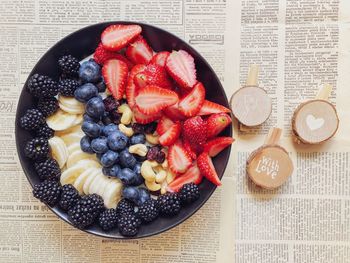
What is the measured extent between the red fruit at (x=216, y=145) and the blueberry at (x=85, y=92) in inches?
10.0

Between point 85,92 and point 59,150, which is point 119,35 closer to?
point 85,92

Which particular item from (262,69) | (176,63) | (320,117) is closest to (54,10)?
(176,63)

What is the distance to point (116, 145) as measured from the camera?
97 centimetres

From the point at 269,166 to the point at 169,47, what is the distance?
0.33 metres

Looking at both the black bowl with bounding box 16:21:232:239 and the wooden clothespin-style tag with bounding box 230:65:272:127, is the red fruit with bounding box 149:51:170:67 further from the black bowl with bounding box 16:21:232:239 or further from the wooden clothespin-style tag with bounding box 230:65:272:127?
the wooden clothespin-style tag with bounding box 230:65:272:127

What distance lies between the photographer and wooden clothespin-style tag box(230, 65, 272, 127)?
1032mm

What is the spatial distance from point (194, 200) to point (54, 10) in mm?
Result: 525

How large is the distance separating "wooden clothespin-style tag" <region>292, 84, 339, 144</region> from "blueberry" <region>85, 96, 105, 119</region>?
1.36ft

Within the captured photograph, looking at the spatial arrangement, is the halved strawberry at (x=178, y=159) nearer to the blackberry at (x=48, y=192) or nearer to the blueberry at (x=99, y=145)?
the blueberry at (x=99, y=145)

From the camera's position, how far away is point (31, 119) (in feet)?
3.18

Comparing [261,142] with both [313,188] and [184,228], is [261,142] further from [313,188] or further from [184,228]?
[184,228]

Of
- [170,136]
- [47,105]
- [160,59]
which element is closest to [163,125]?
[170,136]

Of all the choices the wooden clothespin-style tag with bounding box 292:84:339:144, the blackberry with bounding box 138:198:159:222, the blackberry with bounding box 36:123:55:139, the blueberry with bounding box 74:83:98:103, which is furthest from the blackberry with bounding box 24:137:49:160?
the wooden clothespin-style tag with bounding box 292:84:339:144

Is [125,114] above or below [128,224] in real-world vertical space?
above
